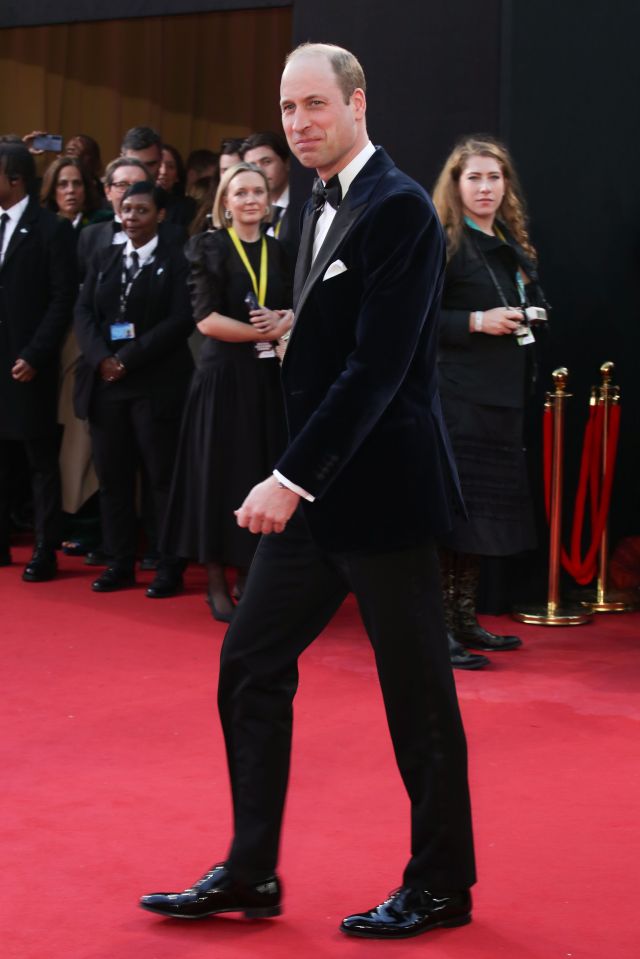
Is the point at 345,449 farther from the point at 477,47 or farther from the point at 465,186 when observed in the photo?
the point at 477,47

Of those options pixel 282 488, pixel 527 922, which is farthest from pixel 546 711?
pixel 282 488

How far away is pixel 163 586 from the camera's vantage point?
6.18 m

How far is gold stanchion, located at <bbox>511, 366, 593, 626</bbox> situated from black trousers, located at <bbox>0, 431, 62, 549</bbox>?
2.02 metres

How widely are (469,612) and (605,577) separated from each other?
3.47ft

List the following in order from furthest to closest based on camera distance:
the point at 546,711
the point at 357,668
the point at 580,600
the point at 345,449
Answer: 1. the point at 580,600
2. the point at 357,668
3. the point at 546,711
4. the point at 345,449

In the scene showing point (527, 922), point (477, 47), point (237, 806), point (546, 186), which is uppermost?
point (477, 47)

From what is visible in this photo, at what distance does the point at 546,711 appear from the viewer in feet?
14.8

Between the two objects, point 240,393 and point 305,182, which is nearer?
point 240,393

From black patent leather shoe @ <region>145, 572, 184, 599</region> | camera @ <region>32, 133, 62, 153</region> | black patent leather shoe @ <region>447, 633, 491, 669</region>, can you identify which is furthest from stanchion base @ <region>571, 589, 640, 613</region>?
camera @ <region>32, 133, 62, 153</region>

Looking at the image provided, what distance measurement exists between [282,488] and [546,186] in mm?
3624

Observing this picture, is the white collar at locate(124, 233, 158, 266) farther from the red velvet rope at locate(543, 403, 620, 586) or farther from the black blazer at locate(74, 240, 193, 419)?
the red velvet rope at locate(543, 403, 620, 586)

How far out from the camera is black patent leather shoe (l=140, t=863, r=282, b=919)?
9.61 ft

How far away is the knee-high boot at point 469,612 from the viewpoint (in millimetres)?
5266

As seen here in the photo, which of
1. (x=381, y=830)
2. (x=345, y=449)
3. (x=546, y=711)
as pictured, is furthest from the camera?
(x=546, y=711)
